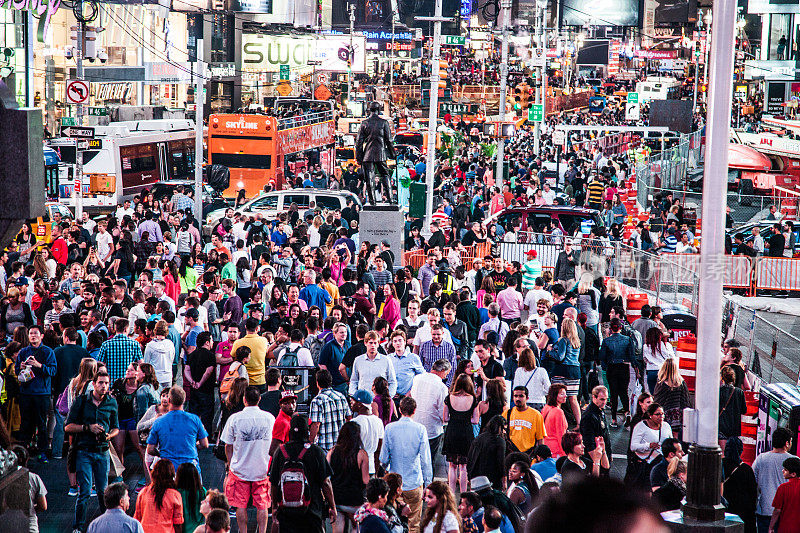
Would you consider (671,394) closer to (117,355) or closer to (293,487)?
(293,487)

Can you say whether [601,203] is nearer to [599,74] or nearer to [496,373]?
[496,373]

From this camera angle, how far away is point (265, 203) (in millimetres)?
27812

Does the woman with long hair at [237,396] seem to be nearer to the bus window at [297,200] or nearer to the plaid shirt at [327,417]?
the plaid shirt at [327,417]

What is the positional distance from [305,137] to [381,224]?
19108 mm

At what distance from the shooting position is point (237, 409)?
10.4 metres

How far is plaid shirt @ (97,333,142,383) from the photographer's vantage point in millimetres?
11594

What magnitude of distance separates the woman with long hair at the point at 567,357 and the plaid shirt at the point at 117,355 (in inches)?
189

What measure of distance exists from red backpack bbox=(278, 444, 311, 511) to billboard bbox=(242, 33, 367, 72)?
62.1 metres

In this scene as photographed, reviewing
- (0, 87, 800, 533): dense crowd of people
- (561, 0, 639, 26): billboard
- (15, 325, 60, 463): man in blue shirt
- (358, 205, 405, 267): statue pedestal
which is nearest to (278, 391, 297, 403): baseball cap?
(0, 87, 800, 533): dense crowd of people

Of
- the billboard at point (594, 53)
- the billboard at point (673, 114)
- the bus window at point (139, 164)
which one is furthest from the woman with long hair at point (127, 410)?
the billboard at point (594, 53)

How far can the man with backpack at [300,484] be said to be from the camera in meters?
8.52

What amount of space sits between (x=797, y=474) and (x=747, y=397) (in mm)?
3569

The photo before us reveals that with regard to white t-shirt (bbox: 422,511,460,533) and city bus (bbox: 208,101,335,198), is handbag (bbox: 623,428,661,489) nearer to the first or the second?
white t-shirt (bbox: 422,511,460,533)

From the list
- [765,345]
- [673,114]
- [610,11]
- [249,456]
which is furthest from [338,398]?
[610,11]
